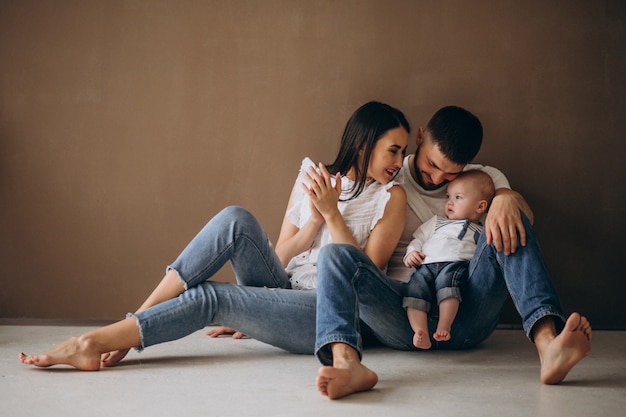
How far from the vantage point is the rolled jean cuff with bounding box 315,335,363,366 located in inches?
77.9

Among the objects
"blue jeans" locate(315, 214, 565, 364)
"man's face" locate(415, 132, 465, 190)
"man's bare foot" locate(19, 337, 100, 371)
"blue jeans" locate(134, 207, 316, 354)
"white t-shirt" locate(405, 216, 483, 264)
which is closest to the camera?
"blue jeans" locate(315, 214, 565, 364)

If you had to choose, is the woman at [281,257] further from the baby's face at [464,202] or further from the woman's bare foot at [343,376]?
the woman's bare foot at [343,376]

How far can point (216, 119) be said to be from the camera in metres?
3.23

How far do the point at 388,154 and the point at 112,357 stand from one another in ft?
4.10

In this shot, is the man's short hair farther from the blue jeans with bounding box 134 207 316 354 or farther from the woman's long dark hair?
the blue jeans with bounding box 134 207 316 354

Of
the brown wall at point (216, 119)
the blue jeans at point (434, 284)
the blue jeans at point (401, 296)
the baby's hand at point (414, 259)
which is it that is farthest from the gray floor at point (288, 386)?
the brown wall at point (216, 119)

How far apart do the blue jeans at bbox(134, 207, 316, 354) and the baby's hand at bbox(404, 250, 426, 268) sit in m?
0.38

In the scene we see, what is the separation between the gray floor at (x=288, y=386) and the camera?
69.9 inches

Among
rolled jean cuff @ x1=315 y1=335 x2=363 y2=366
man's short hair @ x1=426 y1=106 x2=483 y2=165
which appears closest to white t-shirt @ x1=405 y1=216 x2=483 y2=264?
man's short hair @ x1=426 y1=106 x2=483 y2=165

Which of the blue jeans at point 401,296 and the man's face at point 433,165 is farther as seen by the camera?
the man's face at point 433,165

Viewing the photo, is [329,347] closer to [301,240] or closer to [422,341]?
[422,341]

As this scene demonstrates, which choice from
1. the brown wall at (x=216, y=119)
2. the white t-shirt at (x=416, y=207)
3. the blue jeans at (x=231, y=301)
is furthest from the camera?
the brown wall at (x=216, y=119)

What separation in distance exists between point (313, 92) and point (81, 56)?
1.15m

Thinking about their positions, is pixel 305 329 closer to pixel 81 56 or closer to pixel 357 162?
pixel 357 162
